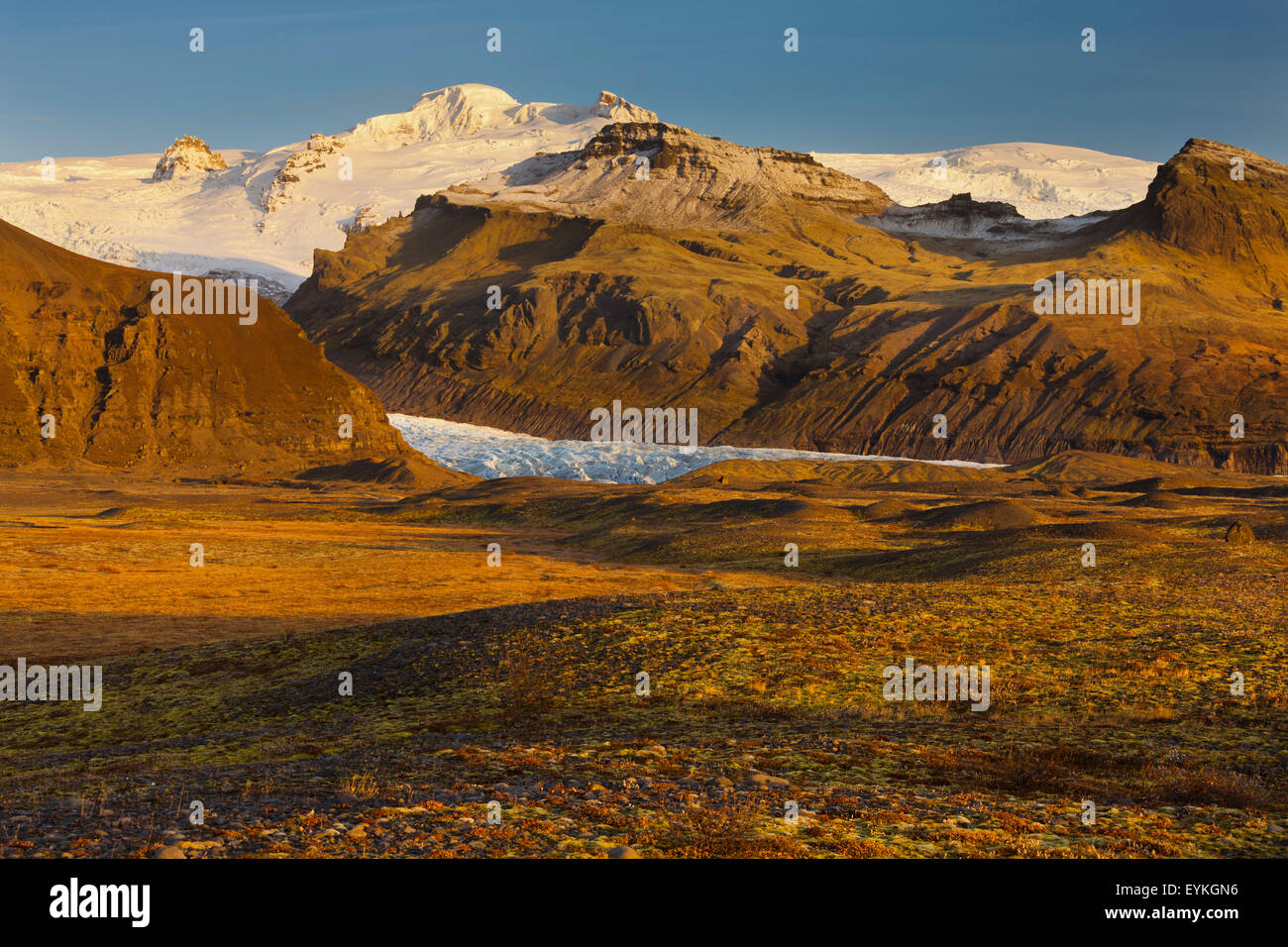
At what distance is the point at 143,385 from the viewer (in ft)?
547

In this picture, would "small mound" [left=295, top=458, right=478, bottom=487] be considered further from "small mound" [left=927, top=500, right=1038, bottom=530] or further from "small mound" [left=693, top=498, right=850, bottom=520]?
"small mound" [left=927, top=500, right=1038, bottom=530]

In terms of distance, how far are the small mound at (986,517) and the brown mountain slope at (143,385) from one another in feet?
307

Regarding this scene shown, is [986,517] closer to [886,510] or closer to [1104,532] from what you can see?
[886,510]

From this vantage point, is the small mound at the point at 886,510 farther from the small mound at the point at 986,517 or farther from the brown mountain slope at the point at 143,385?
the brown mountain slope at the point at 143,385

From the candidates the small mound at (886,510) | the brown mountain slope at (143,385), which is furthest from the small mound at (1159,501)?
the brown mountain slope at (143,385)

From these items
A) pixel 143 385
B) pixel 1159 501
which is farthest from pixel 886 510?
pixel 143 385

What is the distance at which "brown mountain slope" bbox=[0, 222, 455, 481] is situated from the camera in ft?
519

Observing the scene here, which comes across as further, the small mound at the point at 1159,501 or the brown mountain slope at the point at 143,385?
the brown mountain slope at the point at 143,385

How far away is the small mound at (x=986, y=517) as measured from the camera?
91000 mm

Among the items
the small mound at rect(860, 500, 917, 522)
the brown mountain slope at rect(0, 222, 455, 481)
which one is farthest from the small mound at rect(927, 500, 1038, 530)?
the brown mountain slope at rect(0, 222, 455, 481)

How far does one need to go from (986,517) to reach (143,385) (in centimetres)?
13155

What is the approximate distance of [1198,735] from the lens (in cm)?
2031

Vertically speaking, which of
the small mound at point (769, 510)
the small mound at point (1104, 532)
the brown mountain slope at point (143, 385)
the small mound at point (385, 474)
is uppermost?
the brown mountain slope at point (143, 385)
